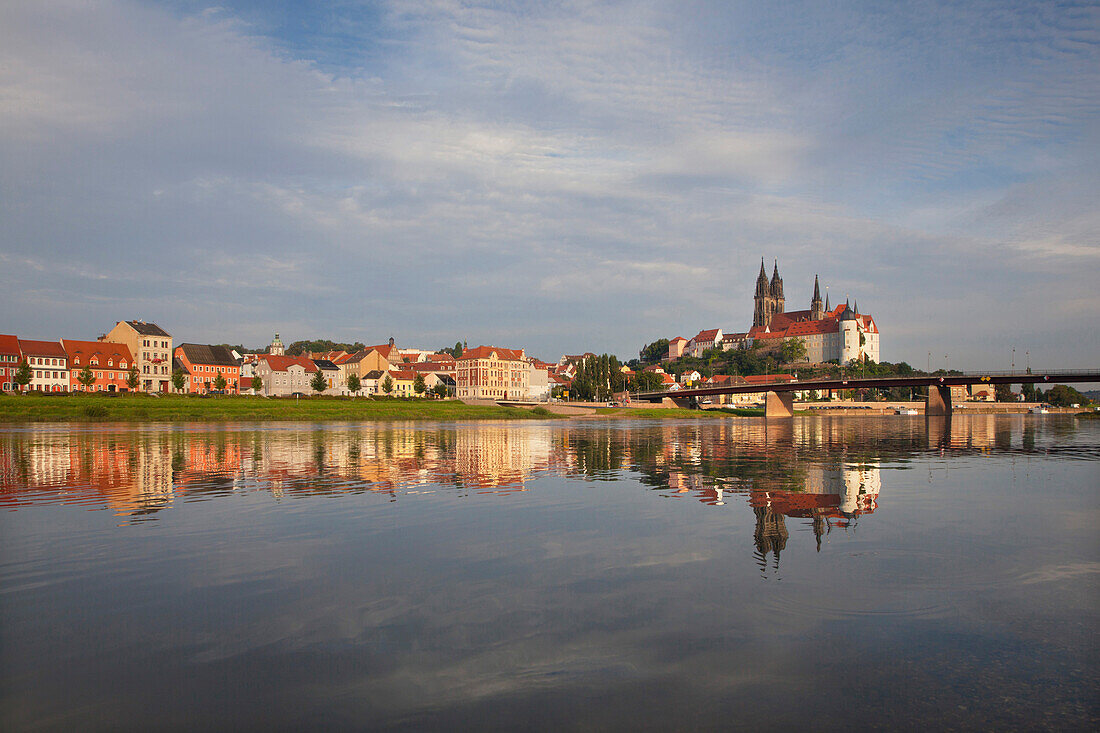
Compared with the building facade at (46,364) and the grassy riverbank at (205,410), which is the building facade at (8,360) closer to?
the building facade at (46,364)

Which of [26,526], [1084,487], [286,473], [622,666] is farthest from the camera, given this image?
[286,473]

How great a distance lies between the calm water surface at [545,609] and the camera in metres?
7.07

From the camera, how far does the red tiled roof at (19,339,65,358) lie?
116250 millimetres

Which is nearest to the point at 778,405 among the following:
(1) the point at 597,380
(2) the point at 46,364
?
(1) the point at 597,380

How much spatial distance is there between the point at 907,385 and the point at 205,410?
4185 inches

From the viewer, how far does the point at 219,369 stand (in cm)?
15325

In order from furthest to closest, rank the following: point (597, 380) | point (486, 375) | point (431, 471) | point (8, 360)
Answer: point (486, 375) < point (597, 380) < point (8, 360) < point (431, 471)

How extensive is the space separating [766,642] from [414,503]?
40.6 ft

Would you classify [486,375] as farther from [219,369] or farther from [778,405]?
[778,405]

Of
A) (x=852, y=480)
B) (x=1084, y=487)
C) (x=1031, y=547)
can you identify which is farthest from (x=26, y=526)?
(x=1084, y=487)

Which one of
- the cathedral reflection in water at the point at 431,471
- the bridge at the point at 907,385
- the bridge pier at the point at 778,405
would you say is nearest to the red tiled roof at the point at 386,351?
the bridge at the point at 907,385

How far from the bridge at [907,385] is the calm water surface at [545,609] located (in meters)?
104

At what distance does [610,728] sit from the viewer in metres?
6.61

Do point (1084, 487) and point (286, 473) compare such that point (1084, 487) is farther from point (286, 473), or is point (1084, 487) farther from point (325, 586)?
point (286, 473)
